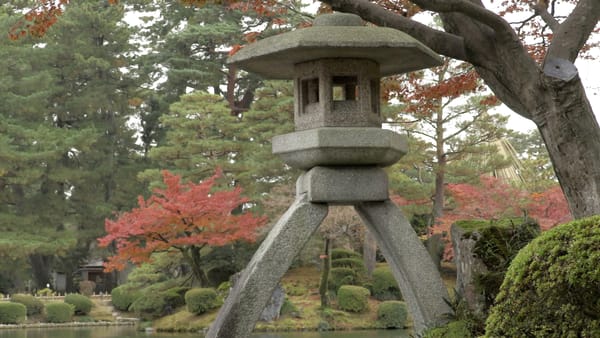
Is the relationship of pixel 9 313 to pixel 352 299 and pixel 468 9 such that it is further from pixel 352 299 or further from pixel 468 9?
pixel 468 9

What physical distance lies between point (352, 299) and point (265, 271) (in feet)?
37.4

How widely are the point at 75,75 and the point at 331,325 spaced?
12291mm

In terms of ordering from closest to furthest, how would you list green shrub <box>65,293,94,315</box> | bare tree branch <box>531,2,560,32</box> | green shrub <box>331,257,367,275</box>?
1. bare tree branch <box>531,2,560,32</box>
2. green shrub <box>331,257,367,275</box>
3. green shrub <box>65,293,94,315</box>

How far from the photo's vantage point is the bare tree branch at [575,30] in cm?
684

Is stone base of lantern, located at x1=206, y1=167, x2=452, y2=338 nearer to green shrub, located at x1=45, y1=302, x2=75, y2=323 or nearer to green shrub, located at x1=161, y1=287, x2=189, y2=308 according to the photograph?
green shrub, located at x1=161, y1=287, x2=189, y2=308

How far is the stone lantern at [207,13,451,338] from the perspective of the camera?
21.4 feet

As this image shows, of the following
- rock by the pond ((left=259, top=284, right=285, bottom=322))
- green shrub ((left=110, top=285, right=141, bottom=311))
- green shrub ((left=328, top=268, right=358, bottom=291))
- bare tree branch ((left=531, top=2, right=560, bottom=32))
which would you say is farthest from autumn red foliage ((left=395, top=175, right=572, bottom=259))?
bare tree branch ((left=531, top=2, right=560, bottom=32))

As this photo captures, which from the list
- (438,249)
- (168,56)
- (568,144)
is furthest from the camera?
(168,56)

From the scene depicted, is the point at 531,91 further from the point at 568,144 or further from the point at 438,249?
the point at 438,249

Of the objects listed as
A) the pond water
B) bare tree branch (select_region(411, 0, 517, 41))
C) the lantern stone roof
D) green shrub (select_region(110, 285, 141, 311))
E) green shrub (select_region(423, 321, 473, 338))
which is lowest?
the pond water

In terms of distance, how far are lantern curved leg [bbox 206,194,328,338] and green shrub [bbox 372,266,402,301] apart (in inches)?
499

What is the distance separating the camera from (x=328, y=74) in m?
6.84

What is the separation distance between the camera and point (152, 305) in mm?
18125

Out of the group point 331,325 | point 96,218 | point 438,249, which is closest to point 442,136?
point 438,249
